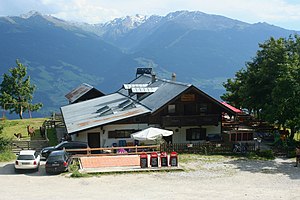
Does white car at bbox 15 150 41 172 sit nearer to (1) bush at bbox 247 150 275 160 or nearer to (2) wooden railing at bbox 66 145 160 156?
(2) wooden railing at bbox 66 145 160 156

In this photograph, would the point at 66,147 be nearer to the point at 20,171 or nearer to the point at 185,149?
the point at 20,171

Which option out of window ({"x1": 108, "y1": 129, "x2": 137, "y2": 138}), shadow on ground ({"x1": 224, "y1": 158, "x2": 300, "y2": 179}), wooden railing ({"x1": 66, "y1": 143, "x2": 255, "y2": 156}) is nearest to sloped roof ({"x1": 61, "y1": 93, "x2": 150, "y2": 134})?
window ({"x1": 108, "y1": 129, "x2": 137, "y2": 138})

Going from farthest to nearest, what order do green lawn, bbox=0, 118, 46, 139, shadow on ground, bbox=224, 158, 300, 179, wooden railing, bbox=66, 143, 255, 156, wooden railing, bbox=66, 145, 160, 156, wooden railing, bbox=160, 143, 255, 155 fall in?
green lawn, bbox=0, 118, 46, 139 < wooden railing, bbox=160, 143, 255, 155 < wooden railing, bbox=66, 143, 255, 156 < wooden railing, bbox=66, 145, 160, 156 < shadow on ground, bbox=224, 158, 300, 179

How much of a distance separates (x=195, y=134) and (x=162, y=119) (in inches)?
164

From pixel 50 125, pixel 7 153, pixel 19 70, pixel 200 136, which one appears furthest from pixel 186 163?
pixel 19 70

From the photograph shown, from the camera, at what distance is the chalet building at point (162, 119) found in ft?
122

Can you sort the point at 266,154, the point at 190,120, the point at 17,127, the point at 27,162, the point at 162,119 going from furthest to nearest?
the point at 17,127
the point at 190,120
the point at 162,119
the point at 266,154
the point at 27,162

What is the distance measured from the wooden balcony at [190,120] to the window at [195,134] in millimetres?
1215

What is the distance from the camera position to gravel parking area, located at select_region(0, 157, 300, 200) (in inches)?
886

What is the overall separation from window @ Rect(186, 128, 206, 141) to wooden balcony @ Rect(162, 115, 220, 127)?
3.99ft

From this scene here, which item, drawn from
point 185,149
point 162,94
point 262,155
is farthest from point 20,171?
point 262,155

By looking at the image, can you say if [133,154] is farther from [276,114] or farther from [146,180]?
[276,114]

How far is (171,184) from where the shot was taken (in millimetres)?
25188

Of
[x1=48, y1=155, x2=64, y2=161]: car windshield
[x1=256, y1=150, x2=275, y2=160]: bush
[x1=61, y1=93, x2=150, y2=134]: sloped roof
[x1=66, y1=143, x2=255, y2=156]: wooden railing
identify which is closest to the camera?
[x1=48, y1=155, x2=64, y2=161]: car windshield
